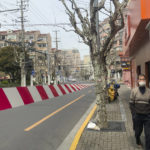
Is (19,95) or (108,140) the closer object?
(108,140)

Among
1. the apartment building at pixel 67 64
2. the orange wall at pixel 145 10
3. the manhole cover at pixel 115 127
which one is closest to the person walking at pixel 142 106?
the manhole cover at pixel 115 127

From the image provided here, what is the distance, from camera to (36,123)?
25.5 ft

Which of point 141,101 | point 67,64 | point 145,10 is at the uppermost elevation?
point 67,64

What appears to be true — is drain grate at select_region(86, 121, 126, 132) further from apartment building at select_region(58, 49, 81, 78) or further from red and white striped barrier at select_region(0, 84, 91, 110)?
apartment building at select_region(58, 49, 81, 78)

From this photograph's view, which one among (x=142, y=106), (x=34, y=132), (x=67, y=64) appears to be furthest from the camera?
(x=67, y=64)

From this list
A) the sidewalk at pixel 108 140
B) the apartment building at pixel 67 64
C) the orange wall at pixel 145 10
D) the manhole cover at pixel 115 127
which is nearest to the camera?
the sidewalk at pixel 108 140

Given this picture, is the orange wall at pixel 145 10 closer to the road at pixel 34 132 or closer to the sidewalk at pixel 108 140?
the sidewalk at pixel 108 140

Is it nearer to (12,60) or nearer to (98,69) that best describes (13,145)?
(98,69)

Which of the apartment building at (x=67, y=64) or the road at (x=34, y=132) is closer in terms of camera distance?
the road at (x=34, y=132)

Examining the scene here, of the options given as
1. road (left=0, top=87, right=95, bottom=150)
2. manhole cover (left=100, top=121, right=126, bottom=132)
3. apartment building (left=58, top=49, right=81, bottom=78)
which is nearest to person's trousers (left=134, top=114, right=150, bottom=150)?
manhole cover (left=100, top=121, right=126, bottom=132)

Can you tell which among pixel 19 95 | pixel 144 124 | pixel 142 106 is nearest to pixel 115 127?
pixel 144 124

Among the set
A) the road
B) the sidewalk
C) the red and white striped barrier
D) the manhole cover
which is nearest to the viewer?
the sidewalk

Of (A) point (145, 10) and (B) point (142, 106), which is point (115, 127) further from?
(A) point (145, 10)

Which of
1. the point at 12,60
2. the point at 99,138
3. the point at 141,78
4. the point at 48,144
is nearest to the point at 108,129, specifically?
the point at 99,138
